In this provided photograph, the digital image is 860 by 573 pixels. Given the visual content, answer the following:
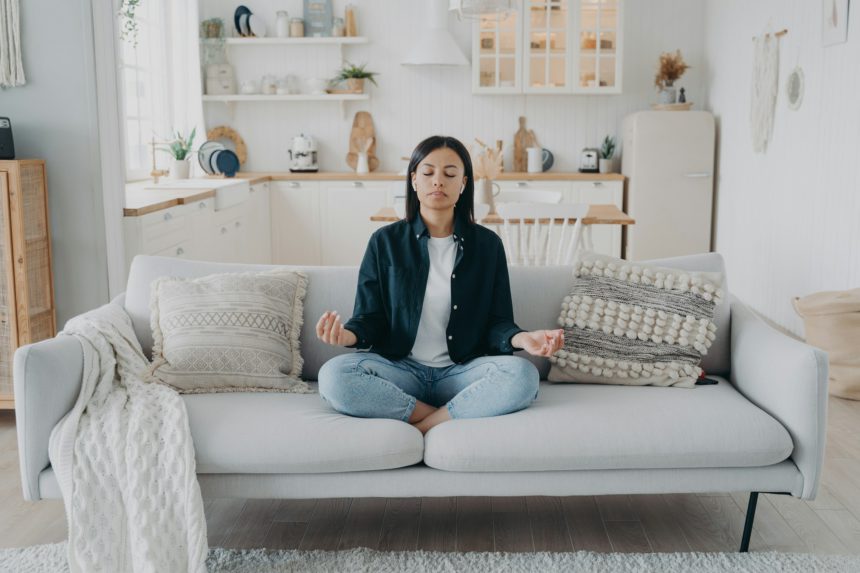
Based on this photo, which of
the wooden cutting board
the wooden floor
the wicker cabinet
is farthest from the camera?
the wooden cutting board

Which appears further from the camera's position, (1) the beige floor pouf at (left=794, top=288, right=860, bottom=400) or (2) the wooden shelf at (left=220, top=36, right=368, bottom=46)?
(2) the wooden shelf at (left=220, top=36, right=368, bottom=46)

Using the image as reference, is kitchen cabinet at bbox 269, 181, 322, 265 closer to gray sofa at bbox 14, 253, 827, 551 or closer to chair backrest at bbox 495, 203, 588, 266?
chair backrest at bbox 495, 203, 588, 266

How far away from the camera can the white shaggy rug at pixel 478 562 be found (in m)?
2.20

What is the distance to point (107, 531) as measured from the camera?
6.72 feet

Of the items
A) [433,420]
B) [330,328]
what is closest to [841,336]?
[433,420]

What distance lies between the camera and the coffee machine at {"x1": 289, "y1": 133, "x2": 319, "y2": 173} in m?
7.14

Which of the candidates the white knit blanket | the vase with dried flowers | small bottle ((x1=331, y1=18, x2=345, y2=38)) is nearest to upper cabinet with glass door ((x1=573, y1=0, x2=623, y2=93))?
the vase with dried flowers

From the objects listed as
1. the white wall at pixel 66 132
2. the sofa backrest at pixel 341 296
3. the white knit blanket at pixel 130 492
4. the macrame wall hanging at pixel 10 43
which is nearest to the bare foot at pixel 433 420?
the sofa backrest at pixel 341 296

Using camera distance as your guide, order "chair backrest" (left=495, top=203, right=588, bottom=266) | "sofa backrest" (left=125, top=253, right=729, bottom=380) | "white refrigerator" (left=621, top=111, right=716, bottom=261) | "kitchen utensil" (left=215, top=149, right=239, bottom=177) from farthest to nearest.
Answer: "kitchen utensil" (left=215, top=149, right=239, bottom=177) < "white refrigerator" (left=621, top=111, right=716, bottom=261) < "chair backrest" (left=495, top=203, right=588, bottom=266) < "sofa backrest" (left=125, top=253, right=729, bottom=380)

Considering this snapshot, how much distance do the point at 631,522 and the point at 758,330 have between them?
0.64 metres

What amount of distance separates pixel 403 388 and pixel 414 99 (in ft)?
17.0

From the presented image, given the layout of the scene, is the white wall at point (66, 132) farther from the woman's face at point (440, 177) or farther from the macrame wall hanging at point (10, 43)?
the woman's face at point (440, 177)

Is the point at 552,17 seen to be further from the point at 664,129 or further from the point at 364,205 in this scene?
the point at 364,205

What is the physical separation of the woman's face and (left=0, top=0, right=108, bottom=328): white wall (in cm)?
176
